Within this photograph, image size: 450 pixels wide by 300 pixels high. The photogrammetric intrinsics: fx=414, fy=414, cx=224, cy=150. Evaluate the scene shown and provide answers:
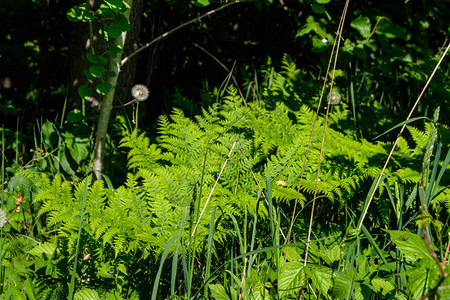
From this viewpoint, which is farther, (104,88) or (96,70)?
(104,88)

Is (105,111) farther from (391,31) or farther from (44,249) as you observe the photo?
(391,31)

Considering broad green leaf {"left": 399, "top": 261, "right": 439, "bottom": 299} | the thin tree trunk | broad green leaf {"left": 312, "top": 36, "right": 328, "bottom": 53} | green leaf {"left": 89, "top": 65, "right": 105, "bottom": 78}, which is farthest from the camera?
broad green leaf {"left": 312, "top": 36, "right": 328, "bottom": 53}

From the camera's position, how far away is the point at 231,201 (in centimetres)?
186

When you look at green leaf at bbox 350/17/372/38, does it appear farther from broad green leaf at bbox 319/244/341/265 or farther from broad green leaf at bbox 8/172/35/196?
broad green leaf at bbox 8/172/35/196

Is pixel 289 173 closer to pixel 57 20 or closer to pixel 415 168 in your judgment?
pixel 415 168

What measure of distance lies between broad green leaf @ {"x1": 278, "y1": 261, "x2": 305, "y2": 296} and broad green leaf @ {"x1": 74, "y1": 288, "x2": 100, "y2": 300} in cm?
72

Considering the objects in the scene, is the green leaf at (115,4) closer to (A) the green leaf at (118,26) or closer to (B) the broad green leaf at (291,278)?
(A) the green leaf at (118,26)

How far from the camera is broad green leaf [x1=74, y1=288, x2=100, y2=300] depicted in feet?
5.24

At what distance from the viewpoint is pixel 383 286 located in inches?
58.9

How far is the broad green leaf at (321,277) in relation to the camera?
57.4 inches

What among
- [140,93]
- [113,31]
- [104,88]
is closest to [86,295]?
[104,88]

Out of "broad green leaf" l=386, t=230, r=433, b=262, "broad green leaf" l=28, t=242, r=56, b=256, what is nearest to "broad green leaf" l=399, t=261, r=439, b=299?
"broad green leaf" l=386, t=230, r=433, b=262

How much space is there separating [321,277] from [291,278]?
0.37 feet

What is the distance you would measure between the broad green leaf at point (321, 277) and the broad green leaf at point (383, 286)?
0.16m
